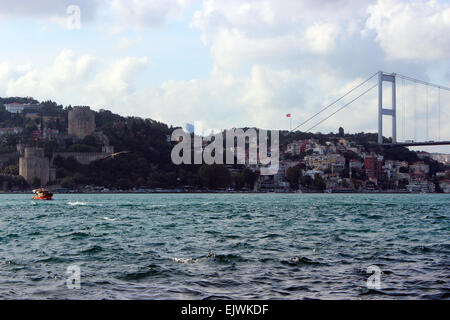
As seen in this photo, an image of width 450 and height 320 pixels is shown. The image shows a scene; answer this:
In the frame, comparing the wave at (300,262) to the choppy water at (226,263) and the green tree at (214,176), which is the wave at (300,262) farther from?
the green tree at (214,176)

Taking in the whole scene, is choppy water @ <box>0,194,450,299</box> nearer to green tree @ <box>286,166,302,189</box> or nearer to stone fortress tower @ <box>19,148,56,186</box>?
stone fortress tower @ <box>19,148,56,186</box>

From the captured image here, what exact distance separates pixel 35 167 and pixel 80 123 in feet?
56.2

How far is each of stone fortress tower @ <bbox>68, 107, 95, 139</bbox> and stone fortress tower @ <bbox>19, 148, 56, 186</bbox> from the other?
48.1 ft

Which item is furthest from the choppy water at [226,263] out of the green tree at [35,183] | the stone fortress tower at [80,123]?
the stone fortress tower at [80,123]

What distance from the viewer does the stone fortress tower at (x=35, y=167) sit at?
65.6 meters

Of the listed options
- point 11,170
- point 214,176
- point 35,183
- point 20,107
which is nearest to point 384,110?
point 214,176

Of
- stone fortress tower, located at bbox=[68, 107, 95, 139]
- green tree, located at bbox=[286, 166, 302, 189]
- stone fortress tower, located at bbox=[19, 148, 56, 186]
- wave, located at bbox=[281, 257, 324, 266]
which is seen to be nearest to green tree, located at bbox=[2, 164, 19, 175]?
stone fortress tower, located at bbox=[19, 148, 56, 186]

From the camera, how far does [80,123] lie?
81.9 meters

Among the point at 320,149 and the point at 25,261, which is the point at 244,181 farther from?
the point at 25,261

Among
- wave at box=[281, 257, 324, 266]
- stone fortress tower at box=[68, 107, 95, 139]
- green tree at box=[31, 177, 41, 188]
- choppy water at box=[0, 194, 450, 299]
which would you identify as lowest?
choppy water at box=[0, 194, 450, 299]

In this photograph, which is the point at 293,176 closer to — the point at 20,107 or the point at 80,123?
the point at 80,123

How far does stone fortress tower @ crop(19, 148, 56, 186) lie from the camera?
2581 inches

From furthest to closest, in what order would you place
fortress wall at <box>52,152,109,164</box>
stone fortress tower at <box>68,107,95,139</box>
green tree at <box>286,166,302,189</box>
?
stone fortress tower at <box>68,107,95,139</box> < green tree at <box>286,166,302,189</box> < fortress wall at <box>52,152,109,164</box>
